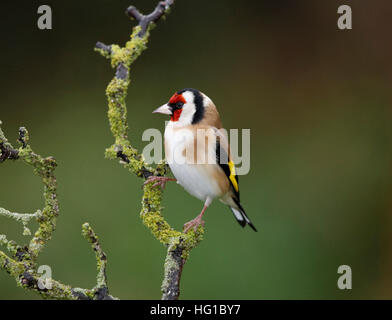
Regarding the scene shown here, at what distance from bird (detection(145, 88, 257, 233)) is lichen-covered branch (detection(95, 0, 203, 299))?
73mm

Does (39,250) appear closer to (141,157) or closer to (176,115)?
(141,157)

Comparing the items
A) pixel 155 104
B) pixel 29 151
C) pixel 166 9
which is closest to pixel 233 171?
pixel 166 9

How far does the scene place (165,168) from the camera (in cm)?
193

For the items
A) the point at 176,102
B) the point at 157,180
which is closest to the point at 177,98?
the point at 176,102

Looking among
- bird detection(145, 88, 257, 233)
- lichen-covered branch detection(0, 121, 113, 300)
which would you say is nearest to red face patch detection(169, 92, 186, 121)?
bird detection(145, 88, 257, 233)

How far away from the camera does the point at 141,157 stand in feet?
5.87

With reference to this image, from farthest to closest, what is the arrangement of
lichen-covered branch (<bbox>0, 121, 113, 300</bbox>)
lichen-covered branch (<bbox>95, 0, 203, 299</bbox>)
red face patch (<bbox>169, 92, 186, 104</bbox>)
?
red face patch (<bbox>169, 92, 186, 104</bbox>)
lichen-covered branch (<bbox>95, 0, 203, 299</bbox>)
lichen-covered branch (<bbox>0, 121, 113, 300</bbox>)

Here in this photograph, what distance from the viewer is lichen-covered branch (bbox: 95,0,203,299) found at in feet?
5.45

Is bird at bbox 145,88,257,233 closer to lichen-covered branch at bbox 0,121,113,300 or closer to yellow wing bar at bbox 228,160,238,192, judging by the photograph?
yellow wing bar at bbox 228,160,238,192

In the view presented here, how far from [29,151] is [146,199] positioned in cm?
36

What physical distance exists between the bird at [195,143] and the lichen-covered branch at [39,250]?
16.8 inches

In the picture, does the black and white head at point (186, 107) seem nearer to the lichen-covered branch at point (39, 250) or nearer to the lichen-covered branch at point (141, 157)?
the lichen-covered branch at point (141, 157)

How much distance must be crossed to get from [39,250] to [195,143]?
63 centimetres

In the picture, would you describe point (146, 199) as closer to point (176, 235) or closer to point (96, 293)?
point (176, 235)
